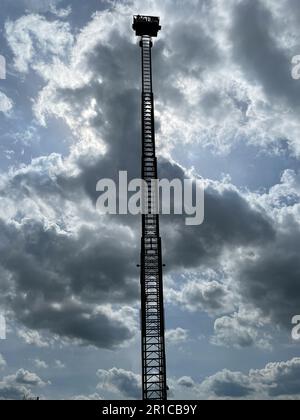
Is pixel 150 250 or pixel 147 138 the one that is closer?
pixel 150 250

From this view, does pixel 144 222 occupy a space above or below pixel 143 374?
above

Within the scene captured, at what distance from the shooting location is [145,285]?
6962 centimetres
